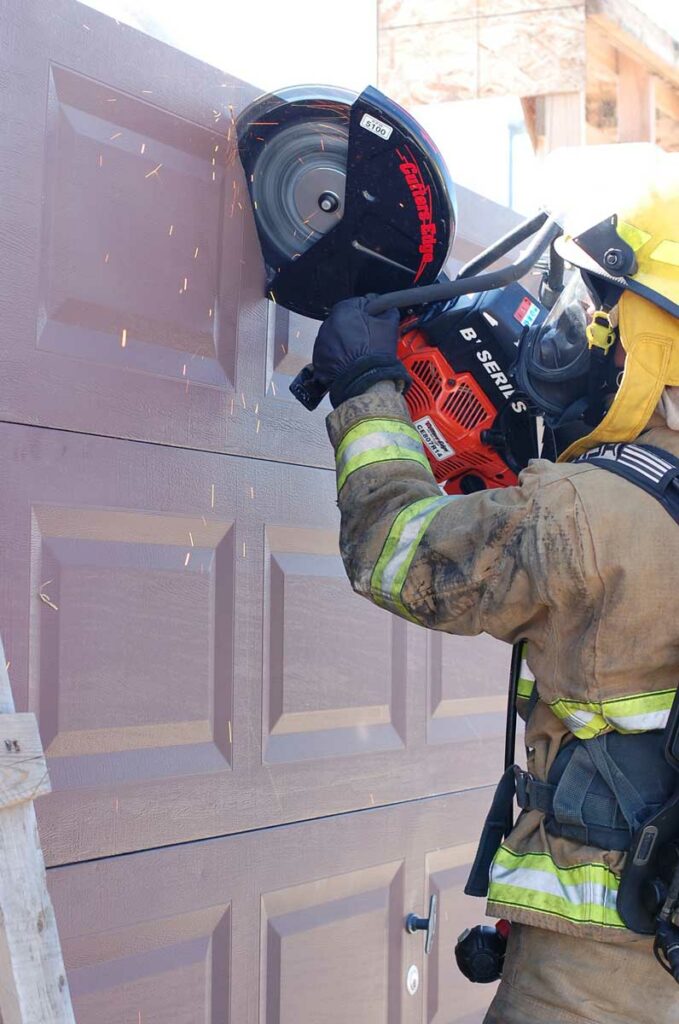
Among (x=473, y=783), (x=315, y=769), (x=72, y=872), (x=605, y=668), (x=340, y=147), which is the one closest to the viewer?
(x=605, y=668)

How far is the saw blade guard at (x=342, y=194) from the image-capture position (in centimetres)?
236

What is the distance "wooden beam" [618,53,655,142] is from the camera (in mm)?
5684

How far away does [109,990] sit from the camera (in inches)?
88.4

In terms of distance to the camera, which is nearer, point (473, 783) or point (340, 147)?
point (340, 147)

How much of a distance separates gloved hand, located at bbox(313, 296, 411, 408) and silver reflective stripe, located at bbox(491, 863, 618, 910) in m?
0.90

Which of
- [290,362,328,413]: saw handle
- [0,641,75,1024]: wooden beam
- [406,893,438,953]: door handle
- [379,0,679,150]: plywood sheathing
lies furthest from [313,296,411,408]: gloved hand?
[379,0,679,150]: plywood sheathing

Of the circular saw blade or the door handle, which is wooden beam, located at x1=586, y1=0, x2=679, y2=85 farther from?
the door handle

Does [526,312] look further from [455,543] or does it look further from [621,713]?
[621,713]

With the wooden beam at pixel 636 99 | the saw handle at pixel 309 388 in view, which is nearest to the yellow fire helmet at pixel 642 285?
the saw handle at pixel 309 388

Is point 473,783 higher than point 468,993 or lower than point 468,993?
higher

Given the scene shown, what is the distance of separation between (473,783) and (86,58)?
2.09 m

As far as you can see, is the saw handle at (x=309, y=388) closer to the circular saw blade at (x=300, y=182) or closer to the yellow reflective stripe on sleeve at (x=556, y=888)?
the circular saw blade at (x=300, y=182)

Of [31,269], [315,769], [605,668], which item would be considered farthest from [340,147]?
[315,769]

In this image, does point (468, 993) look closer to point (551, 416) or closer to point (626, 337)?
point (551, 416)
